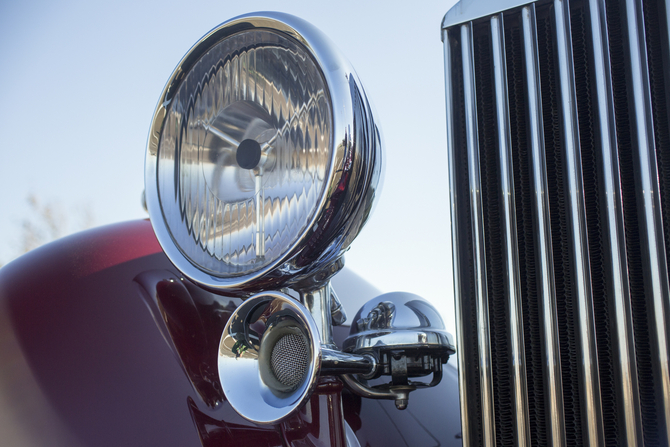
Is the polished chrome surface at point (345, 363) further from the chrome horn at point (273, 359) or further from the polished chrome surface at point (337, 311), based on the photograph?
the polished chrome surface at point (337, 311)

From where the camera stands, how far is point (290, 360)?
2.60 ft

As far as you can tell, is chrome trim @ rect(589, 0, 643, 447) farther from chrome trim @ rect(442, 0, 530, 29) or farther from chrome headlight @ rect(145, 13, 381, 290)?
chrome headlight @ rect(145, 13, 381, 290)

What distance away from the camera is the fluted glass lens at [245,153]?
813 mm

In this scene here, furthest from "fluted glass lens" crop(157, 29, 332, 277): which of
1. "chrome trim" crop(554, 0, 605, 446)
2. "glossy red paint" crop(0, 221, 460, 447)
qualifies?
"chrome trim" crop(554, 0, 605, 446)

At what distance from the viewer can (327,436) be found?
35.4 inches

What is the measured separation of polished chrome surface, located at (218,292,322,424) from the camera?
0.74m

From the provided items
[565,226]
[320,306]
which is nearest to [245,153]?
[320,306]

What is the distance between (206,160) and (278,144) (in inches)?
5.5

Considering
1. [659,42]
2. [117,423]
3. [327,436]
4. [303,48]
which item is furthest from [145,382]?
[659,42]

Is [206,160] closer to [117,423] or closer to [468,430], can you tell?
[117,423]

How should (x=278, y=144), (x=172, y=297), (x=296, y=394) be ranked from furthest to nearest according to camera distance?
(x=172, y=297)
(x=278, y=144)
(x=296, y=394)

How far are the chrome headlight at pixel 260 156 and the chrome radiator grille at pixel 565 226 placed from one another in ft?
0.72

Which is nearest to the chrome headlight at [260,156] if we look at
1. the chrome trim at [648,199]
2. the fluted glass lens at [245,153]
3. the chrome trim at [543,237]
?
the fluted glass lens at [245,153]

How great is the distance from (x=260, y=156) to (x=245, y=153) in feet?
0.09
